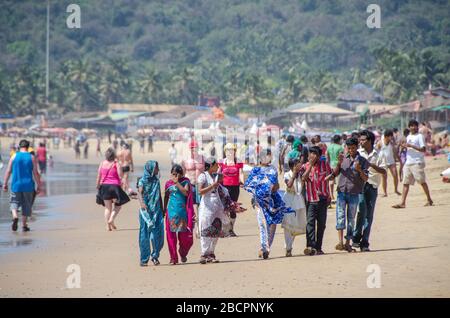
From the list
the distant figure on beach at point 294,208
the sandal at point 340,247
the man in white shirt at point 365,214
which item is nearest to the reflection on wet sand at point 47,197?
the distant figure on beach at point 294,208

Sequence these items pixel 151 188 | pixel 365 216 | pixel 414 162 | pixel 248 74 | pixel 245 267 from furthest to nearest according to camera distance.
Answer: pixel 248 74 < pixel 414 162 < pixel 365 216 < pixel 151 188 < pixel 245 267

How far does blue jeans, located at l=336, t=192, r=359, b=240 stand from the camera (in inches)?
429

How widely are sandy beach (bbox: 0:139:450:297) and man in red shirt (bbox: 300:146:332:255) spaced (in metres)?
0.21

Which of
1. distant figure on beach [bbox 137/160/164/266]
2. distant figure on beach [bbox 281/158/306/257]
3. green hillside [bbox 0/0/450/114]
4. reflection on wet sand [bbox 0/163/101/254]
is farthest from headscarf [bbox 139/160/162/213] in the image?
green hillside [bbox 0/0/450/114]

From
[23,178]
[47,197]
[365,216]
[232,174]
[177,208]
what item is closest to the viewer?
[177,208]

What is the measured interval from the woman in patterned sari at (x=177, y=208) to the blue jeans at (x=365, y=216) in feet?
6.22

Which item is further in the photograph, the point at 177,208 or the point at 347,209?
the point at 347,209

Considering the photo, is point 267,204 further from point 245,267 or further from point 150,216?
point 150,216

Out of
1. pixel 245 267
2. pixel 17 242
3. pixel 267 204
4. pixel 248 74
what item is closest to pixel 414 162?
pixel 267 204

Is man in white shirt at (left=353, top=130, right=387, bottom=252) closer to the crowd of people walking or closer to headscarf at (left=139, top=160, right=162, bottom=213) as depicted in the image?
the crowd of people walking

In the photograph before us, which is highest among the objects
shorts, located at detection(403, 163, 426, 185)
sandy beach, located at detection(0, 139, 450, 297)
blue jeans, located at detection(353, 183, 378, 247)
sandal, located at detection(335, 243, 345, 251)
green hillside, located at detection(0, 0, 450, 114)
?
green hillside, located at detection(0, 0, 450, 114)

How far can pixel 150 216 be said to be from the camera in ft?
35.1

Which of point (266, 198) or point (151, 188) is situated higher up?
point (151, 188)

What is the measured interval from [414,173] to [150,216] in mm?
5763
